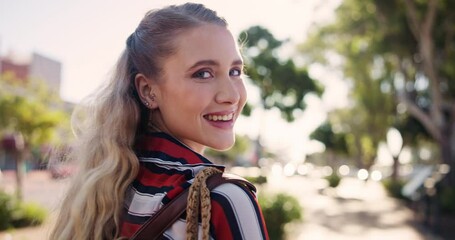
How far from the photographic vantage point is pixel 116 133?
4.58 feet

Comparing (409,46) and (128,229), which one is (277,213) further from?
(409,46)

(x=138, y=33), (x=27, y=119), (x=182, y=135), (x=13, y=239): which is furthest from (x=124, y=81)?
(x=27, y=119)

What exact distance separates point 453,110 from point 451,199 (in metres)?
4.14

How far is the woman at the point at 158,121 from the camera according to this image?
1.24 meters

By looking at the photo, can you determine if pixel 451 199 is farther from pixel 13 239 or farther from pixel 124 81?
pixel 124 81

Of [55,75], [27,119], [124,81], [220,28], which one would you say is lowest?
[124,81]

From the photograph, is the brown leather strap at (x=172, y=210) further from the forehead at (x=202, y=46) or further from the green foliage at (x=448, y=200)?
the green foliage at (x=448, y=200)

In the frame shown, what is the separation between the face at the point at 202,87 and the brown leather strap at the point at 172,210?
0.25 meters

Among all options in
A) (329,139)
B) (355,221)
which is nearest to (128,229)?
(355,221)

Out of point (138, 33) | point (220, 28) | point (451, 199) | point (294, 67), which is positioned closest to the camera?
point (220, 28)

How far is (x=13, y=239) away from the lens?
761cm

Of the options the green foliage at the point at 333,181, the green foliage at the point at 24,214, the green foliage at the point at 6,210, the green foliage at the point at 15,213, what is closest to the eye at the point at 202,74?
the green foliage at the point at 15,213

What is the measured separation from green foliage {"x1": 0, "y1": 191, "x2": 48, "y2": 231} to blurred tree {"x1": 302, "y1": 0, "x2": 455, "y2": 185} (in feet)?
34.7

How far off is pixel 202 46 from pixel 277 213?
7.58 meters
